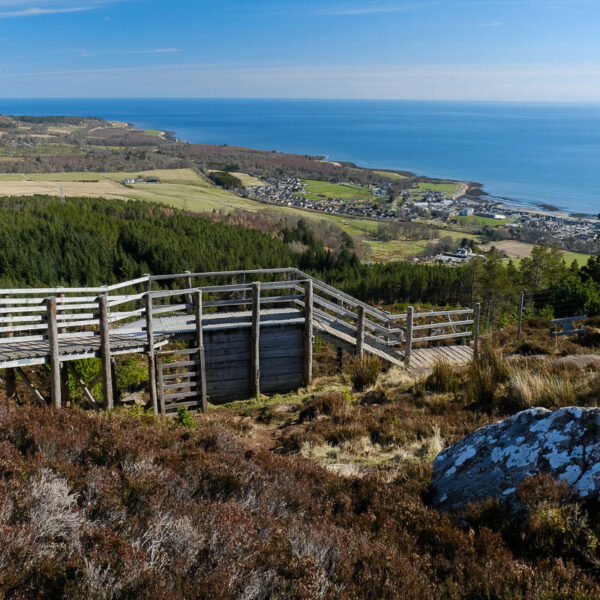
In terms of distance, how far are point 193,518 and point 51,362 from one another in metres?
6.58

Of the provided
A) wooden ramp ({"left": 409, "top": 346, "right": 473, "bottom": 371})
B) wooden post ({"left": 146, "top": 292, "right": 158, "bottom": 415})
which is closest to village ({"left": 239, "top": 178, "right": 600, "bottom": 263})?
wooden ramp ({"left": 409, "top": 346, "right": 473, "bottom": 371})

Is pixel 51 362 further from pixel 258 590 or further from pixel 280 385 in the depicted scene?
pixel 258 590

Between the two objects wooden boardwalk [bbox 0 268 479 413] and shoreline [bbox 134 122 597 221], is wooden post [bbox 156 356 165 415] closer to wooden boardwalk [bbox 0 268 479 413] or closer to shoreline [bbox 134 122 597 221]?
wooden boardwalk [bbox 0 268 479 413]

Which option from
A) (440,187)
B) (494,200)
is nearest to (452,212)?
(494,200)

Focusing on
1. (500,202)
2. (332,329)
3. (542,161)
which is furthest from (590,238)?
(542,161)

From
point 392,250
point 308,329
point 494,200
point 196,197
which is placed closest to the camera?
point 308,329

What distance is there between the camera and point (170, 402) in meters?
11.6

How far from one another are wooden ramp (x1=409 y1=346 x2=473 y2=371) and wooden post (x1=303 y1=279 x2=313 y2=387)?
8.33 ft

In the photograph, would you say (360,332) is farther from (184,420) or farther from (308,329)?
(184,420)

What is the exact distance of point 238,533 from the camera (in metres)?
3.68

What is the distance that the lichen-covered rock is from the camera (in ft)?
13.4

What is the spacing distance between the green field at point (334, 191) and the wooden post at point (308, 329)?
338ft

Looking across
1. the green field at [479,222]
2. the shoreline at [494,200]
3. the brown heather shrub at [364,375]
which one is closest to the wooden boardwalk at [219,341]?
the brown heather shrub at [364,375]

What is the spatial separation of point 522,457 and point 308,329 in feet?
28.5
